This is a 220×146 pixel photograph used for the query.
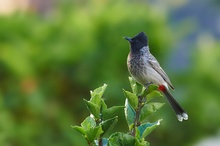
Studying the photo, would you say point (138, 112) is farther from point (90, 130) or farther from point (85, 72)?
point (85, 72)

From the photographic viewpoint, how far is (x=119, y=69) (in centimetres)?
866

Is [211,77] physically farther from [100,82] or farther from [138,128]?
[138,128]

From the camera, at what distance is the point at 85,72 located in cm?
845

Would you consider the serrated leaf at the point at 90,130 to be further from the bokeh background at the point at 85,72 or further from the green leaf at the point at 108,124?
the bokeh background at the point at 85,72

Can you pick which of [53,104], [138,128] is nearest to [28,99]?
[53,104]

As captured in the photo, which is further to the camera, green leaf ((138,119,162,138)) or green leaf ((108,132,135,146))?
green leaf ((138,119,162,138))

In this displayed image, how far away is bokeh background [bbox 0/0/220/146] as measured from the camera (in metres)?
8.16

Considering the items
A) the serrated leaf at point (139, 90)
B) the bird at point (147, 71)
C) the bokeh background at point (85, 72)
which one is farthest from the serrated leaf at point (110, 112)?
the bokeh background at point (85, 72)

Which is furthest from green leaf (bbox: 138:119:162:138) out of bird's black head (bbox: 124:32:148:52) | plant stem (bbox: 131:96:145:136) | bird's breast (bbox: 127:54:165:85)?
bird's breast (bbox: 127:54:165:85)

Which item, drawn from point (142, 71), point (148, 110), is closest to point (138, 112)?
point (148, 110)

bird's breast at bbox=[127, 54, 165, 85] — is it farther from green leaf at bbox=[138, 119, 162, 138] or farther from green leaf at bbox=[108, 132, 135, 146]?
green leaf at bbox=[108, 132, 135, 146]

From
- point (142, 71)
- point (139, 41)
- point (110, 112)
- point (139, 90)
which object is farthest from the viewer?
point (142, 71)

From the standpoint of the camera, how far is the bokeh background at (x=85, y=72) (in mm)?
8164

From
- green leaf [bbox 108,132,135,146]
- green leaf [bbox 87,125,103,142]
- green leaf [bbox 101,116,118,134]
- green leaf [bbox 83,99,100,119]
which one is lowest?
green leaf [bbox 108,132,135,146]
